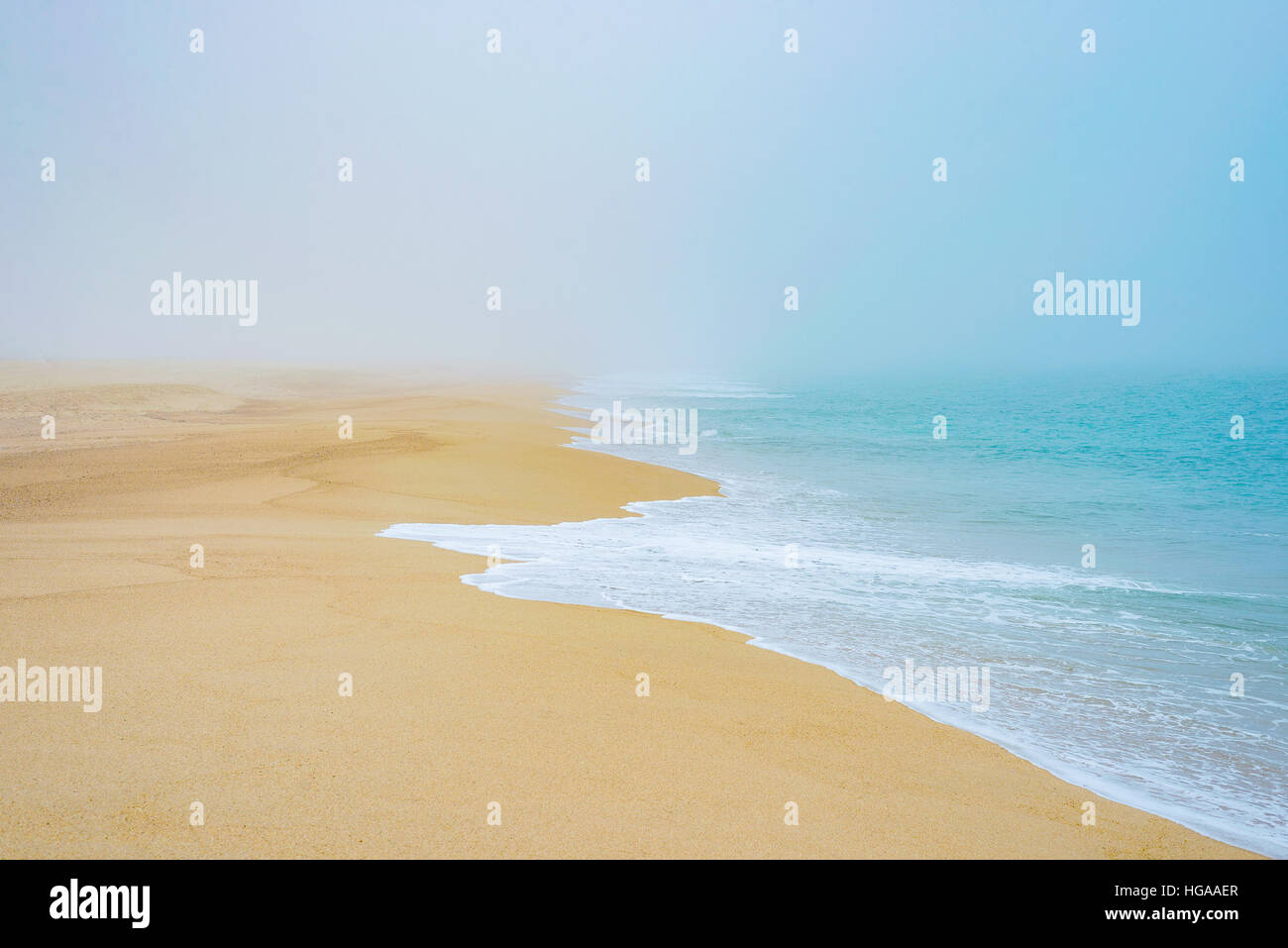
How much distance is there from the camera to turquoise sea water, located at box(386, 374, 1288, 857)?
20.6 feet

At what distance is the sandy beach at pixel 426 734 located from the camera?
431 cm

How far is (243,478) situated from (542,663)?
38.2 feet

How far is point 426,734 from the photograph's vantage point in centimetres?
539

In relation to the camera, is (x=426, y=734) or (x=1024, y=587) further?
(x=1024, y=587)

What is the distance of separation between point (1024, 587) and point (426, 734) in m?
8.64

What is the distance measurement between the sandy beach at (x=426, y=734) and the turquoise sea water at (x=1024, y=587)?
2.36 ft

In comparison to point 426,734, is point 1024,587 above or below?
below

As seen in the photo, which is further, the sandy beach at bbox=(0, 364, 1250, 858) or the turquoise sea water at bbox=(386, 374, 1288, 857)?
the turquoise sea water at bbox=(386, 374, 1288, 857)

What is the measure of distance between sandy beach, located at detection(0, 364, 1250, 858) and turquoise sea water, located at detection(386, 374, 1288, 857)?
720mm

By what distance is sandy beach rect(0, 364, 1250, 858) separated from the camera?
14.1 ft

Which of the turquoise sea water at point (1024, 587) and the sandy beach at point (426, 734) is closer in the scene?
the sandy beach at point (426, 734)

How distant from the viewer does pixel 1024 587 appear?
11.1 metres
